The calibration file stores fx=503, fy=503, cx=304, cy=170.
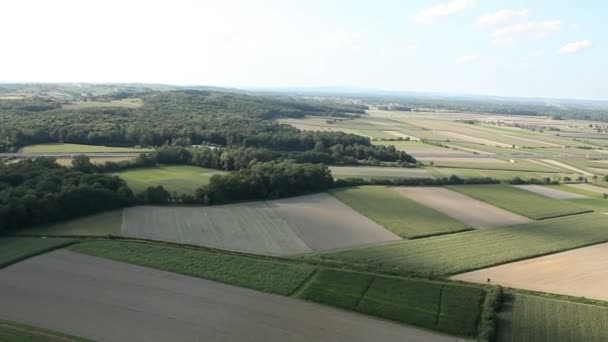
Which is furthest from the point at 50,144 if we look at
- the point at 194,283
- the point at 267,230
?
the point at 194,283

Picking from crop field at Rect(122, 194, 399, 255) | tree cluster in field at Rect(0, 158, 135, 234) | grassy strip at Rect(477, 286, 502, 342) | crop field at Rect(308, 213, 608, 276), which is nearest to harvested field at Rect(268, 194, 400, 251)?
crop field at Rect(122, 194, 399, 255)

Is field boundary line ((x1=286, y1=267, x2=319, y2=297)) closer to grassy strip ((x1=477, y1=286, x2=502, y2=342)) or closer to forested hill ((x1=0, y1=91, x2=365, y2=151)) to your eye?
grassy strip ((x1=477, y1=286, x2=502, y2=342))

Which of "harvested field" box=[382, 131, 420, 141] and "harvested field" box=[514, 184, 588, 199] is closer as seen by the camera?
"harvested field" box=[514, 184, 588, 199]

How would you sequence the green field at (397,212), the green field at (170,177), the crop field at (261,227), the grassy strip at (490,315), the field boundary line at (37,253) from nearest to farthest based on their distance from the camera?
the grassy strip at (490,315) < the field boundary line at (37,253) < the crop field at (261,227) < the green field at (397,212) < the green field at (170,177)

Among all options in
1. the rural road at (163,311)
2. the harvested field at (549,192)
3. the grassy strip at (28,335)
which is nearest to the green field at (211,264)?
the rural road at (163,311)

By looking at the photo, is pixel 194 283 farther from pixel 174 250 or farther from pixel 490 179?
pixel 490 179

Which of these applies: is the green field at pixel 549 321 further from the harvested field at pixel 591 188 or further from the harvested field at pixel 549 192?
the harvested field at pixel 591 188

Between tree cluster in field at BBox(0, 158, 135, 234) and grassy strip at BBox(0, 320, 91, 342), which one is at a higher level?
tree cluster in field at BBox(0, 158, 135, 234)
